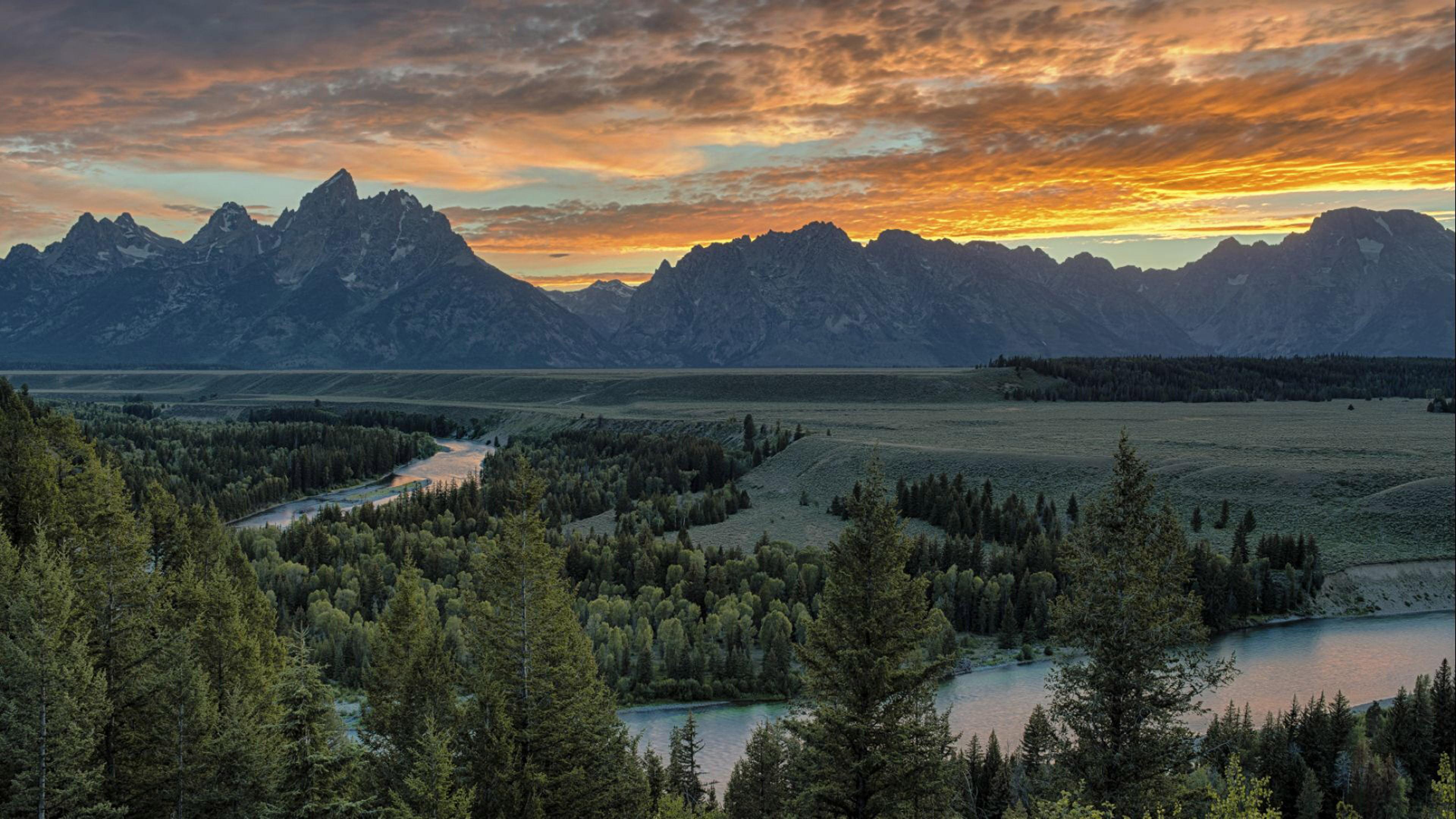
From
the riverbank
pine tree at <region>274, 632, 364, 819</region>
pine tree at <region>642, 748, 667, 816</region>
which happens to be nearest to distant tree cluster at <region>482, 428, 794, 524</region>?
pine tree at <region>642, 748, 667, 816</region>

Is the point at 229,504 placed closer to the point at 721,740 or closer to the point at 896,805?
the point at 721,740

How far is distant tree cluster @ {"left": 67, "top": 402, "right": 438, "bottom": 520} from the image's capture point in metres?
135

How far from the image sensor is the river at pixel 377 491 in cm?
13562

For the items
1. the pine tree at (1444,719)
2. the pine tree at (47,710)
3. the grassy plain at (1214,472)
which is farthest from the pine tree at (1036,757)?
the grassy plain at (1214,472)

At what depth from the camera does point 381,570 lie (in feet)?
282

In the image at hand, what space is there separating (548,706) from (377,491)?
13861 centimetres

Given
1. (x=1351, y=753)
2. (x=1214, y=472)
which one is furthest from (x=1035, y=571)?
(x=1214, y=472)

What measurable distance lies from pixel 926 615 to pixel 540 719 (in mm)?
13189

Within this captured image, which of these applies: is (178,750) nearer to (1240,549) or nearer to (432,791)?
(432,791)

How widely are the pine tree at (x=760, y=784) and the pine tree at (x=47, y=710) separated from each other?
23.6m

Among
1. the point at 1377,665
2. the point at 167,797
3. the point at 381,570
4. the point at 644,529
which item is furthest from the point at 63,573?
the point at 1377,665

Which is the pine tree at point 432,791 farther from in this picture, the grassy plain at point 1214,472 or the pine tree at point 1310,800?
the grassy plain at point 1214,472

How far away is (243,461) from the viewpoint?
551 feet

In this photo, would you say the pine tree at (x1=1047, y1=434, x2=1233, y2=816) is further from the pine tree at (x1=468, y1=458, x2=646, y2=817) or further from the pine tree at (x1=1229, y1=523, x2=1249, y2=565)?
the pine tree at (x1=1229, y1=523, x2=1249, y2=565)
